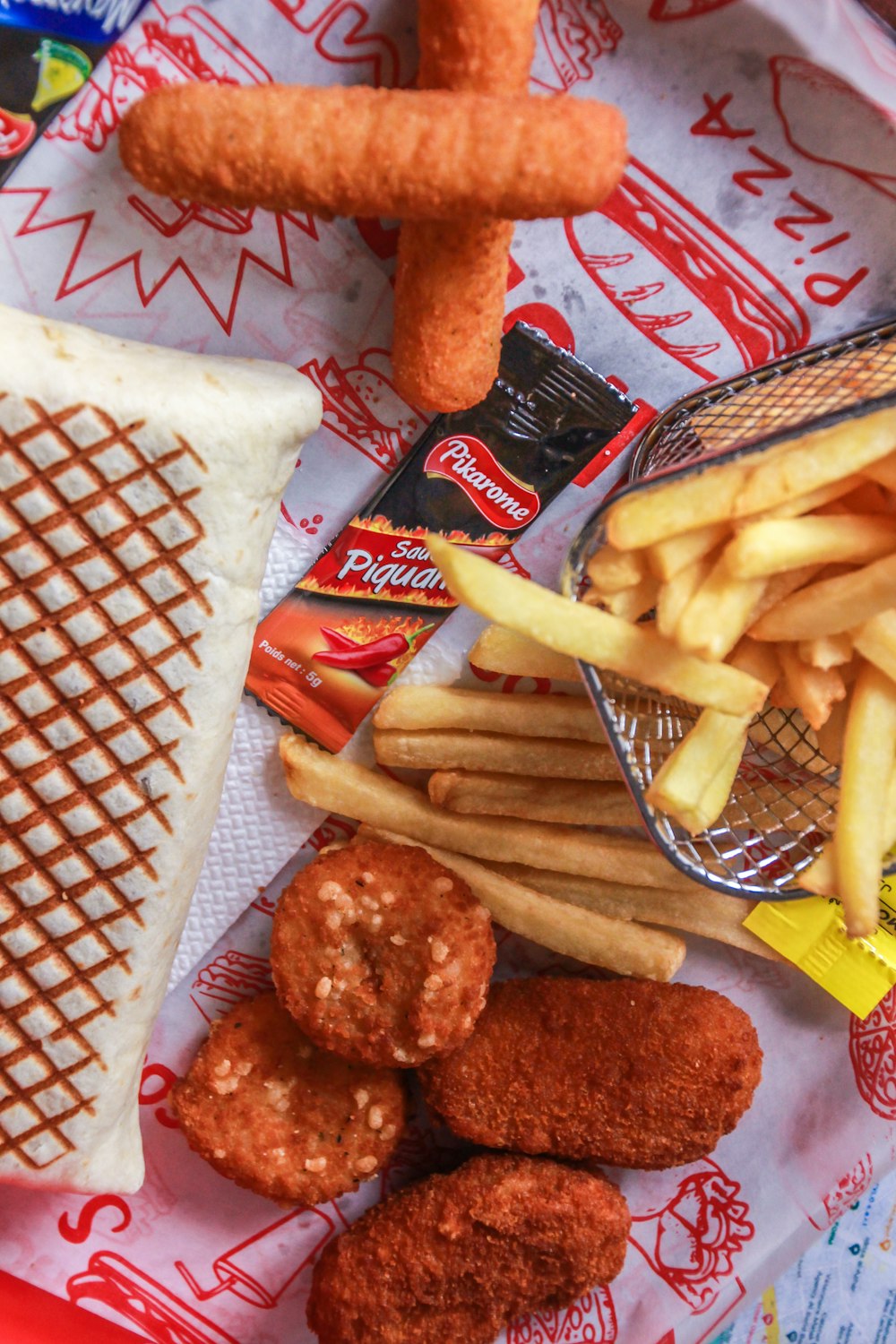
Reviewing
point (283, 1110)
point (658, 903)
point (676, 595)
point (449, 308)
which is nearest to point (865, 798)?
point (676, 595)

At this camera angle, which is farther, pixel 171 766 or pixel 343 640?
pixel 343 640

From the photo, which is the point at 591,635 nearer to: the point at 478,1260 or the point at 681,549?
the point at 681,549

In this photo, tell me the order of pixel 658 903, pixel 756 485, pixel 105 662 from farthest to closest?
1. pixel 658 903
2. pixel 105 662
3. pixel 756 485

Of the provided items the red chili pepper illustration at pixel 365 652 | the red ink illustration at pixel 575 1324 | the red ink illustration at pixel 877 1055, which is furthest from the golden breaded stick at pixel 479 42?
the red ink illustration at pixel 575 1324

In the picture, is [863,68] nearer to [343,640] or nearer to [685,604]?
[685,604]

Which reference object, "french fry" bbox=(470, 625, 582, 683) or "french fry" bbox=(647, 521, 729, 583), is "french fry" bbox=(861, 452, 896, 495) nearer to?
"french fry" bbox=(647, 521, 729, 583)

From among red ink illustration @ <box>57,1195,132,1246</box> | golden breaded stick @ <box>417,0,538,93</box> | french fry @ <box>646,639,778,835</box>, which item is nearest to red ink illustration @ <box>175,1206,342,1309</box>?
red ink illustration @ <box>57,1195,132,1246</box>

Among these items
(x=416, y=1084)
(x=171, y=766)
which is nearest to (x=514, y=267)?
(x=171, y=766)
